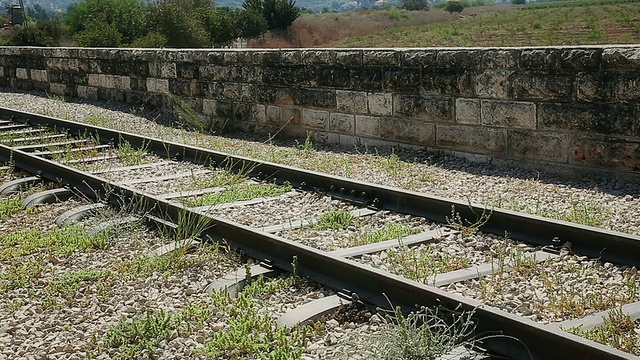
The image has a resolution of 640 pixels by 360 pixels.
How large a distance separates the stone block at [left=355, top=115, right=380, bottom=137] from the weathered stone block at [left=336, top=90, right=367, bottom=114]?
0.28 ft

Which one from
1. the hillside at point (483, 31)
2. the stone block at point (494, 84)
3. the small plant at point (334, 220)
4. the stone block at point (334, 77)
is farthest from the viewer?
the hillside at point (483, 31)

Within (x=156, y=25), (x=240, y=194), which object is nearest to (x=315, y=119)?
(x=240, y=194)

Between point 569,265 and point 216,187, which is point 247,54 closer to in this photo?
point 216,187

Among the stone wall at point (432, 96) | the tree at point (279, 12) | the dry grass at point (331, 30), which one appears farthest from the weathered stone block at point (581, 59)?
the tree at point (279, 12)

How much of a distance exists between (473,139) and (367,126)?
1.58 metres

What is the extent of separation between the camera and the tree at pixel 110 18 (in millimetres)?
24952

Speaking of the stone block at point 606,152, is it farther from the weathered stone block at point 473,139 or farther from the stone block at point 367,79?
the stone block at point 367,79

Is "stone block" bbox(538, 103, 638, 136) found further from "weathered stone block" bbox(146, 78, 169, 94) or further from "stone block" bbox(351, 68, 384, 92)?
"weathered stone block" bbox(146, 78, 169, 94)

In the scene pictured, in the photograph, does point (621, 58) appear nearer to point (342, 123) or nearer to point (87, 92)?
point (342, 123)

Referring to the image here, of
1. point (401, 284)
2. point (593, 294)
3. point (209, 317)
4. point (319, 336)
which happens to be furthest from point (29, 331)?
point (593, 294)

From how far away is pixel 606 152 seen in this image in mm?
6883

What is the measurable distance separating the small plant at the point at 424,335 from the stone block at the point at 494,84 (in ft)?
14.1

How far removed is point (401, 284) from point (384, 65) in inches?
202

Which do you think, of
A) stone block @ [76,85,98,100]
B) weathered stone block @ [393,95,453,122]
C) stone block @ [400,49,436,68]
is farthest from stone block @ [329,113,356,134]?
stone block @ [76,85,98,100]
